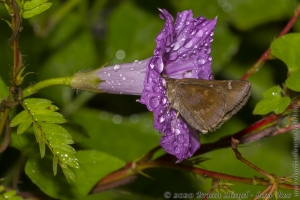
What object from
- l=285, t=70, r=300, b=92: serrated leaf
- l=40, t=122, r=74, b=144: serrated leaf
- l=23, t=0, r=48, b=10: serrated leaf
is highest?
l=23, t=0, r=48, b=10: serrated leaf

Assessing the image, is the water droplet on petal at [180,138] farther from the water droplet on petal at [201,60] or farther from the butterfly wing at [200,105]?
the water droplet on petal at [201,60]

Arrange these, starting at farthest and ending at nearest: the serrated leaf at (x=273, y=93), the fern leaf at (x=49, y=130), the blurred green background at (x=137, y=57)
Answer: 1. the blurred green background at (x=137, y=57)
2. the serrated leaf at (x=273, y=93)
3. the fern leaf at (x=49, y=130)

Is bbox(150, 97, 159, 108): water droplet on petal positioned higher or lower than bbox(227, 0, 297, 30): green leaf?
higher

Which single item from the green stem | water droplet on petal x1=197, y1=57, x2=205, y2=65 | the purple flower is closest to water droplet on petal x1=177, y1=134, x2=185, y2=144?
the purple flower

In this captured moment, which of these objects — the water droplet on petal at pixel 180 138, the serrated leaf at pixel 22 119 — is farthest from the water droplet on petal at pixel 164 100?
the serrated leaf at pixel 22 119

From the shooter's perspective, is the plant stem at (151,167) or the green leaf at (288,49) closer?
the plant stem at (151,167)

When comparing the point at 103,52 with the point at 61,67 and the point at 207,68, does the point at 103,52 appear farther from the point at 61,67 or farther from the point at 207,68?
the point at 207,68

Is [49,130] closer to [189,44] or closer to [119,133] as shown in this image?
[189,44]

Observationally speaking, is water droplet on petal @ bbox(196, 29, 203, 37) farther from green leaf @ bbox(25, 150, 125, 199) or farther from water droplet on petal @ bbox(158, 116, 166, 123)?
green leaf @ bbox(25, 150, 125, 199)
